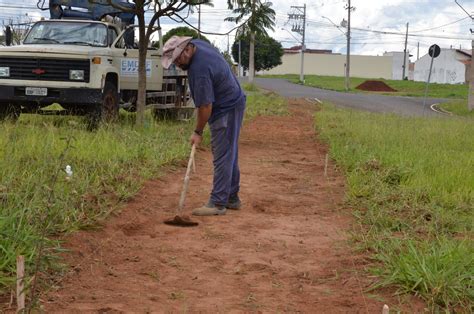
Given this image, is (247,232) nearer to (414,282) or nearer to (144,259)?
(144,259)

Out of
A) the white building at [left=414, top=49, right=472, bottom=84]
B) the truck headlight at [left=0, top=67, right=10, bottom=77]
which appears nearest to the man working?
the truck headlight at [left=0, top=67, right=10, bottom=77]

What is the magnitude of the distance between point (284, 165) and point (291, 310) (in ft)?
18.7

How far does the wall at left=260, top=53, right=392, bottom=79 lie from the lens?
4129 inches

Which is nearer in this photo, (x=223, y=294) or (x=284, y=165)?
Answer: (x=223, y=294)

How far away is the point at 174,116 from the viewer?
49.8 feet

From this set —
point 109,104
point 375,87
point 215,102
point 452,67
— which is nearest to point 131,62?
point 109,104

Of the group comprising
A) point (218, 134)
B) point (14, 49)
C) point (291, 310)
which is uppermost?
point (14, 49)

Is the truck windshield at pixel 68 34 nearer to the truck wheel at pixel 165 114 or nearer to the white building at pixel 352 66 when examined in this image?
the truck wheel at pixel 165 114

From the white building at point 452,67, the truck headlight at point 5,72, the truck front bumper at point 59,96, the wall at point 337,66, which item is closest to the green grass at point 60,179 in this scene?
the truck front bumper at point 59,96

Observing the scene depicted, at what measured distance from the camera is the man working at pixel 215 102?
5961 mm

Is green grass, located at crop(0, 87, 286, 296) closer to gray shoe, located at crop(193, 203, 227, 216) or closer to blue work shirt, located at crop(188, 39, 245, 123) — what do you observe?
gray shoe, located at crop(193, 203, 227, 216)

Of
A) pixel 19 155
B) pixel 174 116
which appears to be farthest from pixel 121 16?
pixel 19 155

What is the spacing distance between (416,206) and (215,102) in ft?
7.06

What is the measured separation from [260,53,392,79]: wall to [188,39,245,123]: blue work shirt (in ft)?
325
